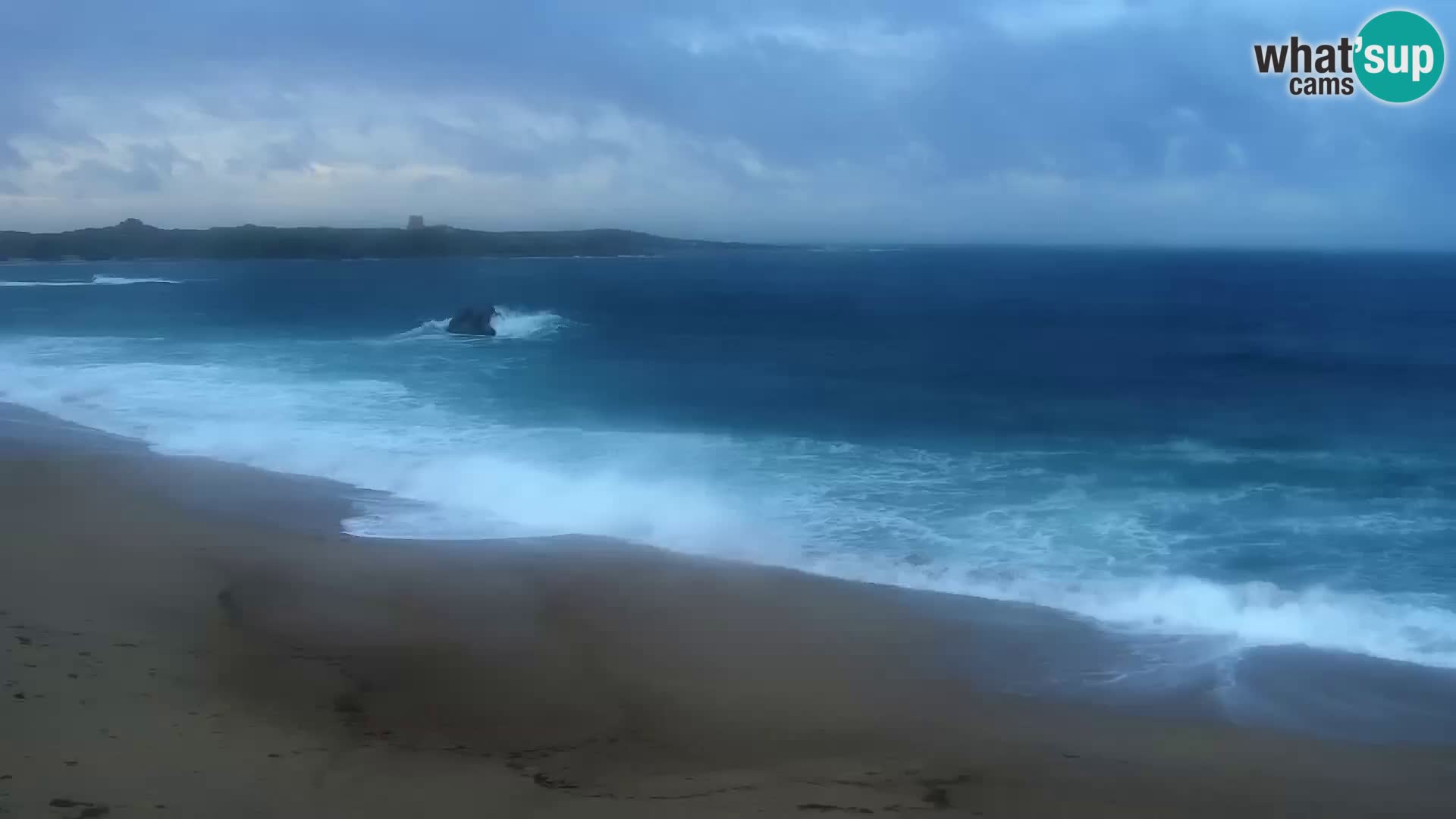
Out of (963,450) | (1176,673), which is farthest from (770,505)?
(1176,673)

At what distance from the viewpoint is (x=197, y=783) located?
5879mm

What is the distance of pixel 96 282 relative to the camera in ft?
219

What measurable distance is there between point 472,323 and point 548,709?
2964 cm

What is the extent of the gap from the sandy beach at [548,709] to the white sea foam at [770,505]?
1387mm

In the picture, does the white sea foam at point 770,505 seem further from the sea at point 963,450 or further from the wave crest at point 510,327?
the wave crest at point 510,327

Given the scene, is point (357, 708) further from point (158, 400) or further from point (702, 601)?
point (158, 400)

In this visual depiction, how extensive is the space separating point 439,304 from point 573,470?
38882mm

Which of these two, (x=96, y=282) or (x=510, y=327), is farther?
(x=96, y=282)

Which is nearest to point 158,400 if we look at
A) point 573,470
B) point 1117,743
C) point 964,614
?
point 573,470

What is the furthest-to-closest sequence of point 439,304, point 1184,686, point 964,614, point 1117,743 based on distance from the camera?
1. point 439,304
2. point 964,614
3. point 1184,686
4. point 1117,743

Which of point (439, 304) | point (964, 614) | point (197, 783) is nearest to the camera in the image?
point (197, 783)

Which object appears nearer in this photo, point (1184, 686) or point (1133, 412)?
point (1184, 686)

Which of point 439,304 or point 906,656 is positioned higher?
point 439,304

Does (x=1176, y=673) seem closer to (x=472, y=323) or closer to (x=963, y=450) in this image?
(x=963, y=450)
